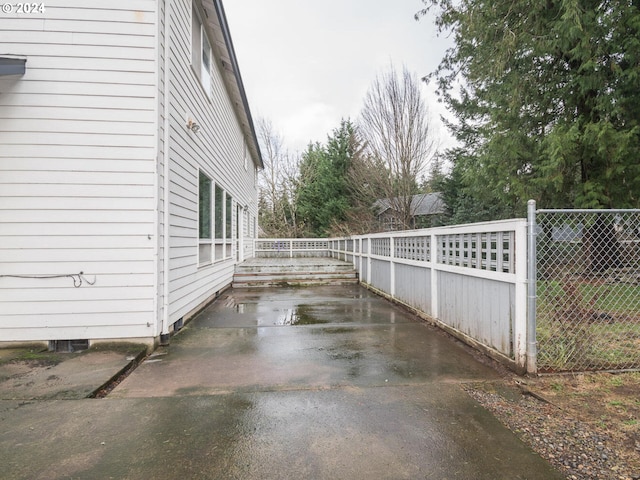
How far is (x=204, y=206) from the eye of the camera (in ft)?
21.0

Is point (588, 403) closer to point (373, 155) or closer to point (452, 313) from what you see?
point (452, 313)

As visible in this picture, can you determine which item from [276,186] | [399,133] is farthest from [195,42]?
[276,186]

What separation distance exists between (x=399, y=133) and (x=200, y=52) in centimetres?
1085

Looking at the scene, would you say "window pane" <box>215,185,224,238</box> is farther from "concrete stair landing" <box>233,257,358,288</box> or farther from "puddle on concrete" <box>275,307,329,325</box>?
"puddle on concrete" <box>275,307,329,325</box>

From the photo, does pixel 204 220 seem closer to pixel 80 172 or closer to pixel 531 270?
pixel 80 172

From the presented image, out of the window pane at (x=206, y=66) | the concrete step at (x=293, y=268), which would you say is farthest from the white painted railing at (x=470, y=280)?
the window pane at (x=206, y=66)

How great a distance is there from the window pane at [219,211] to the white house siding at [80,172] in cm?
340

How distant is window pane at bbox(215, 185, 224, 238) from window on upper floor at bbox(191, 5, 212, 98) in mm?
2114

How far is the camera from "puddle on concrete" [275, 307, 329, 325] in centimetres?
536

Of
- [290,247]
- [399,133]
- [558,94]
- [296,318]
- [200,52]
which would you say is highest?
[399,133]

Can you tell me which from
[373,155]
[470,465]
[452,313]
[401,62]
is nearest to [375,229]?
[373,155]

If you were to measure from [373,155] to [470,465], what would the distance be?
1537 centimetres

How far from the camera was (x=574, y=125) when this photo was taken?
20.7ft

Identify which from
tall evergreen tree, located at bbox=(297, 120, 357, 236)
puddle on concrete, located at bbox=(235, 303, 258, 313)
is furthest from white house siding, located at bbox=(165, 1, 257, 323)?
tall evergreen tree, located at bbox=(297, 120, 357, 236)
